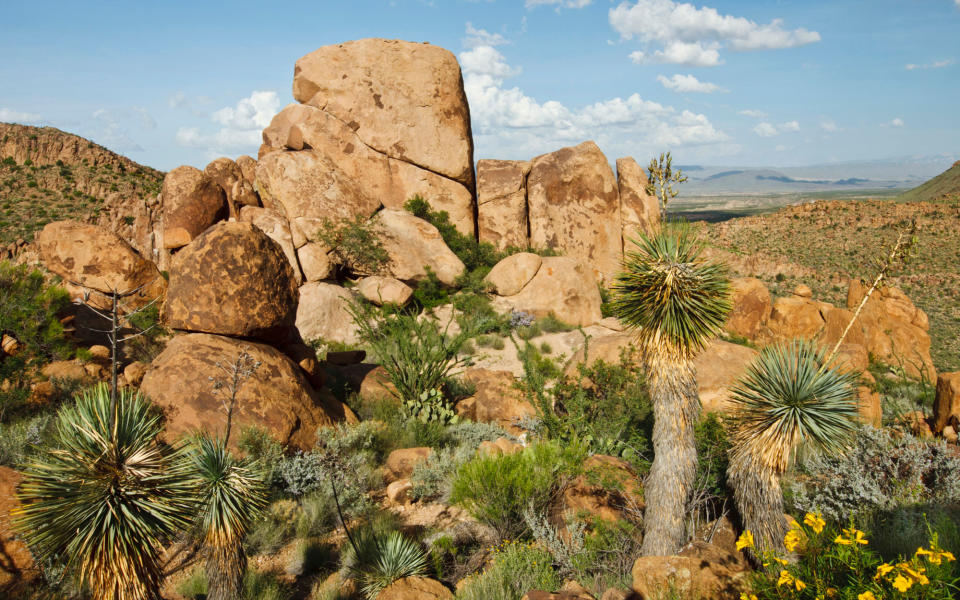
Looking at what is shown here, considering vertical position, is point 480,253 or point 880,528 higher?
point 480,253

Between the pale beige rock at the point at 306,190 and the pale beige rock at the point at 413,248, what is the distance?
0.99 metres

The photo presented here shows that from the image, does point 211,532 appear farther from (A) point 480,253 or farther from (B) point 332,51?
(B) point 332,51

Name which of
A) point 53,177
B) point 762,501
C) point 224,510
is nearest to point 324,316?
point 224,510

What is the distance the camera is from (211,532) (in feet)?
12.6

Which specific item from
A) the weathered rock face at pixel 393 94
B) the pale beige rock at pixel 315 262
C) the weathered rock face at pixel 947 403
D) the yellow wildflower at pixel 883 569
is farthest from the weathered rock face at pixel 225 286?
the weathered rock face at pixel 393 94

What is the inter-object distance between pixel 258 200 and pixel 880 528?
17.4 m

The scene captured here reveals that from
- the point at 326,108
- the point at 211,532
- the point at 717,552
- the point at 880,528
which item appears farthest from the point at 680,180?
the point at 326,108

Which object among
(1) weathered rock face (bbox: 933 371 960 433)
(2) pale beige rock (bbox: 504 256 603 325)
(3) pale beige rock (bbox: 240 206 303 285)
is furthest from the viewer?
(2) pale beige rock (bbox: 504 256 603 325)

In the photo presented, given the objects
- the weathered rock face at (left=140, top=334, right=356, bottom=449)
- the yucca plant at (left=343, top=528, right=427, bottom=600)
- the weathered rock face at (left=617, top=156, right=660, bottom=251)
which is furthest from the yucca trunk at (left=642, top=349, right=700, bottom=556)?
the weathered rock face at (left=617, top=156, right=660, bottom=251)

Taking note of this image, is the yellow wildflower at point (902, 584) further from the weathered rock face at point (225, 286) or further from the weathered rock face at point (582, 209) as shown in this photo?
the weathered rock face at point (582, 209)

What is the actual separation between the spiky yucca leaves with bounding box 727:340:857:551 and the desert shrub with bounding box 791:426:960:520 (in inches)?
43.3

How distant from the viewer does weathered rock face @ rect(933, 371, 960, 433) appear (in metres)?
8.12

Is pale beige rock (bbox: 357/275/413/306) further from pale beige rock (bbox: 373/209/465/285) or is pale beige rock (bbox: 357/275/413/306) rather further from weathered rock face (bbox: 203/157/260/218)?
weathered rock face (bbox: 203/157/260/218)

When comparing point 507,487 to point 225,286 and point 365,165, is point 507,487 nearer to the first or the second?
point 225,286
